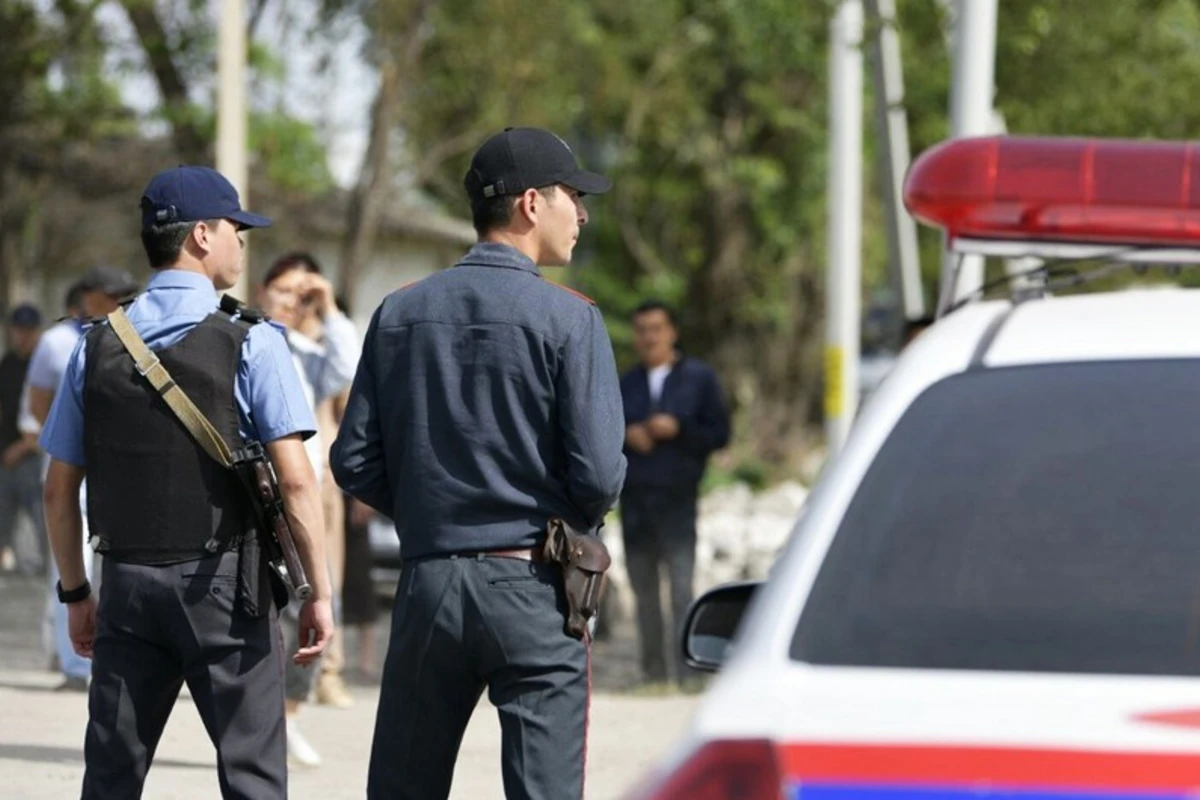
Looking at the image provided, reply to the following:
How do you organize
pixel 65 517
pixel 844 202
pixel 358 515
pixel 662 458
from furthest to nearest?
pixel 844 202
pixel 662 458
pixel 358 515
pixel 65 517

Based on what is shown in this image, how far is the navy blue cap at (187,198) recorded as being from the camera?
17.0 feet

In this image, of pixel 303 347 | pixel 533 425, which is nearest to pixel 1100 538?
pixel 533 425

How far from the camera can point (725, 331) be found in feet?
A: 105

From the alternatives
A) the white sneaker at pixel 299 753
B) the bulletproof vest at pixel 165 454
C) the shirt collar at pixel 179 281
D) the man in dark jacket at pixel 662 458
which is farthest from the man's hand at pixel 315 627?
the man in dark jacket at pixel 662 458

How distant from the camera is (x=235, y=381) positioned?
5.06m

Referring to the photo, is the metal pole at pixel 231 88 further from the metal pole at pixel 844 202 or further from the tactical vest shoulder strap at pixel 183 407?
the tactical vest shoulder strap at pixel 183 407

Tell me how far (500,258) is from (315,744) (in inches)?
172

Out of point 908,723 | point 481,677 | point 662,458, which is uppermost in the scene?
point 908,723

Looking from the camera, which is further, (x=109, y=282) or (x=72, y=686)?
(x=72, y=686)

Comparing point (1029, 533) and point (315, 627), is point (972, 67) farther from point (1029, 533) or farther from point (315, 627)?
point (1029, 533)

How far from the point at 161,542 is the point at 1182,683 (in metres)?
2.74

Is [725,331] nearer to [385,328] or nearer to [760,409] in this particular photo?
[760,409]

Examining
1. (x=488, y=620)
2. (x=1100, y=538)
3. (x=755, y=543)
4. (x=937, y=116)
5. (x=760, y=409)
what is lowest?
(x=760, y=409)

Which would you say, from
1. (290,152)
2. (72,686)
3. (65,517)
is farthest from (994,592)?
(290,152)
